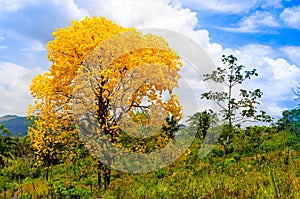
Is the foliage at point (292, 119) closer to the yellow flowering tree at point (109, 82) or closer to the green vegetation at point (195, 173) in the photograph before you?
the green vegetation at point (195, 173)

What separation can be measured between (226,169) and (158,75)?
283 inches

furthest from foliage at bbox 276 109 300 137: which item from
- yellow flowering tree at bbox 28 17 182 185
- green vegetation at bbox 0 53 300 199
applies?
yellow flowering tree at bbox 28 17 182 185

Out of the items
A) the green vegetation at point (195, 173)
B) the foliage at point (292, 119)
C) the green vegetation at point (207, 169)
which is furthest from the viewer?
the foliage at point (292, 119)

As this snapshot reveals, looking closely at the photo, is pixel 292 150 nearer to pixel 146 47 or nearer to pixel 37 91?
pixel 146 47

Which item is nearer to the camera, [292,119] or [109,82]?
[109,82]

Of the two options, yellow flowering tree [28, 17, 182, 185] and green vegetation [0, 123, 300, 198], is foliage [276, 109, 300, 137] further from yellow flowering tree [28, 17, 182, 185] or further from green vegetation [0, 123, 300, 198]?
yellow flowering tree [28, 17, 182, 185]

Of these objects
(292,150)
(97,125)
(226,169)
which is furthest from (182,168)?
(97,125)

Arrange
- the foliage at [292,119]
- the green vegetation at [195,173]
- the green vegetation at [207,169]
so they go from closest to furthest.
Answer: the green vegetation at [207,169], the green vegetation at [195,173], the foliage at [292,119]

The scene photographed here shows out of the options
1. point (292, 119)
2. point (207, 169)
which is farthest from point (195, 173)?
point (292, 119)

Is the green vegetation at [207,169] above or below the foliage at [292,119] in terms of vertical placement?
below

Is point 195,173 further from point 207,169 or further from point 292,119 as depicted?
point 292,119

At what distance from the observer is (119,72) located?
8.38 metres

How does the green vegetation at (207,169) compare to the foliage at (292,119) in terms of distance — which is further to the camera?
the foliage at (292,119)

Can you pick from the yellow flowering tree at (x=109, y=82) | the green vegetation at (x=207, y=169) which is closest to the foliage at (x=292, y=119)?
the green vegetation at (x=207, y=169)
